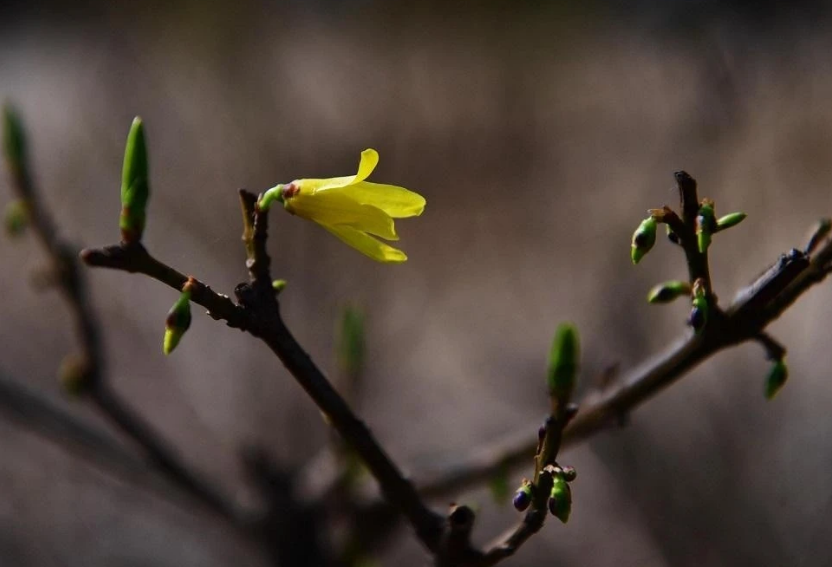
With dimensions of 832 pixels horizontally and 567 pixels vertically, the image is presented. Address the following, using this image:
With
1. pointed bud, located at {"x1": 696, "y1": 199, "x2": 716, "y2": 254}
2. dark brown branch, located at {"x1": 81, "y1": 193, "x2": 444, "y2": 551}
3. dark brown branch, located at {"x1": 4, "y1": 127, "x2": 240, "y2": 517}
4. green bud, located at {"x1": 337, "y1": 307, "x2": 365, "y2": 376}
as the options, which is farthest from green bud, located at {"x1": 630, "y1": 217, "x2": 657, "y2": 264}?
dark brown branch, located at {"x1": 4, "y1": 127, "x2": 240, "y2": 517}

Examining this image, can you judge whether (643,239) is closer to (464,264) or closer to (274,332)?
(274,332)

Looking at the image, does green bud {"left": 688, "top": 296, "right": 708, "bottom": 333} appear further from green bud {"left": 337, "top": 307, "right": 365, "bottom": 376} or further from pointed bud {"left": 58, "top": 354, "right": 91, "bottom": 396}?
pointed bud {"left": 58, "top": 354, "right": 91, "bottom": 396}

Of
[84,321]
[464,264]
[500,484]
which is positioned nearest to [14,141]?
[84,321]

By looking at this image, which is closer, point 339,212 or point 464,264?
point 339,212

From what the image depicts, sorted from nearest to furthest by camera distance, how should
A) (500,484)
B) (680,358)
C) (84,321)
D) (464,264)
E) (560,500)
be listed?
(560,500) < (680,358) < (500,484) < (84,321) < (464,264)

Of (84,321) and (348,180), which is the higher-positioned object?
(84,321)

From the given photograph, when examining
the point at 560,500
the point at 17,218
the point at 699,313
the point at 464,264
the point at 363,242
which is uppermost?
the point at 464,264

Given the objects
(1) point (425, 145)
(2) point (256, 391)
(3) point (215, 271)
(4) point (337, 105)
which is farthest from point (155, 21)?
(2) point (256, 391)
